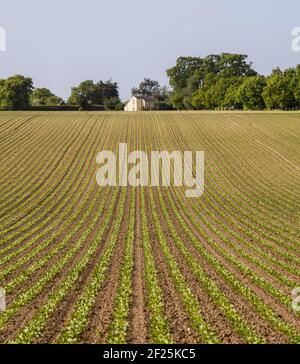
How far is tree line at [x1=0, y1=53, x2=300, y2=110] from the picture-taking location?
106 m

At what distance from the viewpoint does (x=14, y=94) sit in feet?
432

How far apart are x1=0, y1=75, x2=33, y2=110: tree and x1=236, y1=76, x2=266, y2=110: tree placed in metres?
59.5

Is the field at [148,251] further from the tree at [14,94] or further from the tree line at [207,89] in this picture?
the tree at [14,94]

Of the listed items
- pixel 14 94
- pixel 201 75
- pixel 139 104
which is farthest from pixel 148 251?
pixel 139 104

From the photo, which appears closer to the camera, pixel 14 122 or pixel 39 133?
pixel 39 133

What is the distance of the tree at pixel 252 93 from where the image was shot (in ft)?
368

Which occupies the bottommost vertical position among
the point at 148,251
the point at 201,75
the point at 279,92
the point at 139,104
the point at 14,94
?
the point at 148,251

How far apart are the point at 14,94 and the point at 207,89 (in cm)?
5483

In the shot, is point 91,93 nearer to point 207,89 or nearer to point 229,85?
point 207,89

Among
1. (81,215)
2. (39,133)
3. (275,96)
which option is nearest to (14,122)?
(39,133)

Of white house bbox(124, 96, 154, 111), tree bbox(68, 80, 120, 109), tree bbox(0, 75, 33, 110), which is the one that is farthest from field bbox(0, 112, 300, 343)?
white house bbox(124, 96, 154, 111)

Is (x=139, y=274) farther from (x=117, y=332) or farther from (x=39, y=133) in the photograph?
(x=39, y=133)
